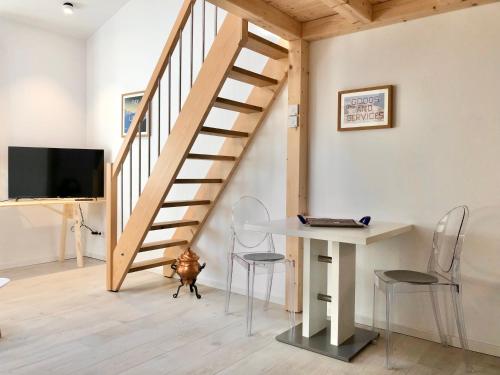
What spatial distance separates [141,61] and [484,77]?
3330 millimetres

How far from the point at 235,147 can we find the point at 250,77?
0.69 metres

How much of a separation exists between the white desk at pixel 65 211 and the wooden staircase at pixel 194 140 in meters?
1.07

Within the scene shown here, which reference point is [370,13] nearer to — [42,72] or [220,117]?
[220,117]

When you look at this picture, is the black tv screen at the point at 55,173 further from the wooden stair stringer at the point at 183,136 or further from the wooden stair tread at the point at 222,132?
the wooden stair tread at the point at 222,132

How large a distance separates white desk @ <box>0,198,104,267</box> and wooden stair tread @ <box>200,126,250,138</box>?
199 cm

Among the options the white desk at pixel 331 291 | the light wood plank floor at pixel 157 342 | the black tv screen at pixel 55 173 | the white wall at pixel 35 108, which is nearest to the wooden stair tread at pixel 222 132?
the white desk at pixel 331 291

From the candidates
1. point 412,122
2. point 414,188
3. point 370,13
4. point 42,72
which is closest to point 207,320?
point 414,188

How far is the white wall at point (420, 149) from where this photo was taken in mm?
2479

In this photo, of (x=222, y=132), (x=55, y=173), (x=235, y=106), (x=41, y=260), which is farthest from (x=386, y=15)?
(x=41, y=260)

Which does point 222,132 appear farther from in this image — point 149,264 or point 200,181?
point 149,264

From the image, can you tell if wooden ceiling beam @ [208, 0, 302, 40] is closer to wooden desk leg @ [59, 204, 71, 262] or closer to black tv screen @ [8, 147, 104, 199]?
black tv screen @ [8, 147, 104, 199]

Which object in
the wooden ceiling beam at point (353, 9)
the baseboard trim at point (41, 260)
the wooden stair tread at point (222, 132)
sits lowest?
the baseboard trim at point (41, 260)

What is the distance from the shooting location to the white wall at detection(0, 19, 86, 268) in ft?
14.4

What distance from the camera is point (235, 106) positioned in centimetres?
320
